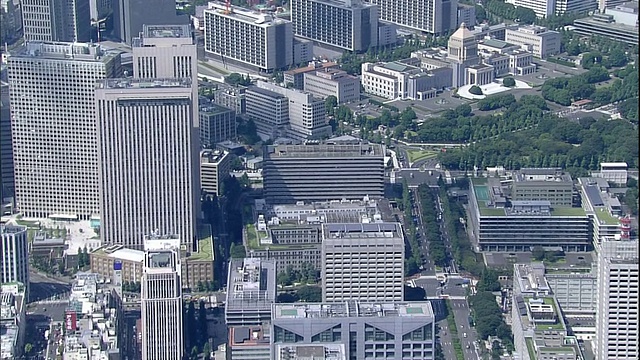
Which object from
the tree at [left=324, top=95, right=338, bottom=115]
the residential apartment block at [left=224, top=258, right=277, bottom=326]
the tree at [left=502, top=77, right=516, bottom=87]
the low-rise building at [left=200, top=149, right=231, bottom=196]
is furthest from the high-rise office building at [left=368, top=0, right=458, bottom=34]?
the residential apartment block at [left=224, top=258, right=277, bottom=326]

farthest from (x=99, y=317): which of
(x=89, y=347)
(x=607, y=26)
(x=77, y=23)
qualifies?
(x=607, y=26)

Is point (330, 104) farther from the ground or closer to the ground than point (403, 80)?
closer to the ground

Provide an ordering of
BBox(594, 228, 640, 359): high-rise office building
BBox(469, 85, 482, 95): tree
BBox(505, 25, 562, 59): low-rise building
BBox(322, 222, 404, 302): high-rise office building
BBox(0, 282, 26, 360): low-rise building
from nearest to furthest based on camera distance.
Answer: BBox(594, 228, 640, 359): high-rise office building, BBox(322, 222, 404, 302): high-rise office building, BBox(0, 282, 26, 360): low-rise building, BBox(469, 85, 482, 95): tree, BBox(505, 25, 562, 59): low-rise building

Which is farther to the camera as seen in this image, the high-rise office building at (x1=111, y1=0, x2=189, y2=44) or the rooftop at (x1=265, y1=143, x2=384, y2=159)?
the high-rise office building at (x1=111, y1=0, x2=189, y2=44)

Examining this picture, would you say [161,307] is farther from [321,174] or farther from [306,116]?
[306,116]

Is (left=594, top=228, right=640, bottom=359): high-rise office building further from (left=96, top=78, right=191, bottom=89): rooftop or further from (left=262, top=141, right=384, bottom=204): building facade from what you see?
(left=96, top=78, right=191, bottom=89): rooftop

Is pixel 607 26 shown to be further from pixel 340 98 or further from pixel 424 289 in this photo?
pixel 424 289

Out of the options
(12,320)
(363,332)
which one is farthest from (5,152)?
(363,332)
